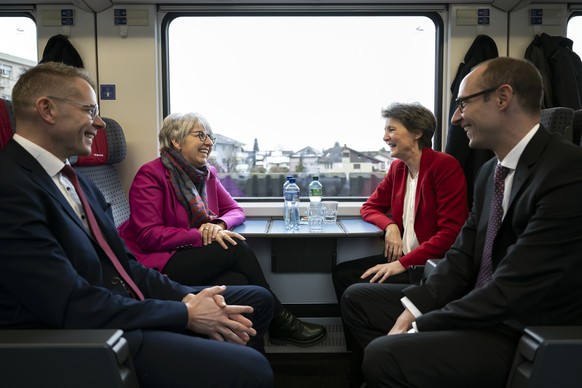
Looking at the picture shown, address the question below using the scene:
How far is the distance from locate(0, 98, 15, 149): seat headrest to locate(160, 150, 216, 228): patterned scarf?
891 millimetres

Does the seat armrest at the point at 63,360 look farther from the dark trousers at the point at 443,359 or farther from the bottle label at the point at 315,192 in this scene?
the bottle label at the point at 315,192

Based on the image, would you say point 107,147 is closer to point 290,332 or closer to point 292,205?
point 292,205

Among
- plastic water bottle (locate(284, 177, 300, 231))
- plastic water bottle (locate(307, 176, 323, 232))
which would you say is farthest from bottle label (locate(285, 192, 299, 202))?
plastic water bottle (locate(307, 176, 323, 232))

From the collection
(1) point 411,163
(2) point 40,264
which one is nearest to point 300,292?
(1) point 411,163

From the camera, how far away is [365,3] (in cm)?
321

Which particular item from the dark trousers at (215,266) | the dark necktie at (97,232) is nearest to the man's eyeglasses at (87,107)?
the dark necktie at (97,232)

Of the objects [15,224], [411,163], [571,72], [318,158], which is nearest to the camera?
[15,224]

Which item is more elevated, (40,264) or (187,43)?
(187,43)

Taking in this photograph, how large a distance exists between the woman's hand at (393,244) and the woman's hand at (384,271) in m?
0.14

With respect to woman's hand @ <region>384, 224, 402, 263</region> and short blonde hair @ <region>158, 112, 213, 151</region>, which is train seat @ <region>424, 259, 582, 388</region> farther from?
short blonde hair @ <region>158, 112, 213, 151</region>

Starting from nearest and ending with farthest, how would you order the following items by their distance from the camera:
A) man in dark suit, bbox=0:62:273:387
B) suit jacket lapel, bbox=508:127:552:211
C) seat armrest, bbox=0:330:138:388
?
1. seat armrest, bbox=0:330:138:388
2. man in dark suit, bbox=0:62:273:387
3. suit jacket lapel, bbox=508:127:552:211

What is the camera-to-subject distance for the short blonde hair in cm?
265

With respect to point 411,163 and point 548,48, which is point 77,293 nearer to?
point 411,163

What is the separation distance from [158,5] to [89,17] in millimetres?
464
